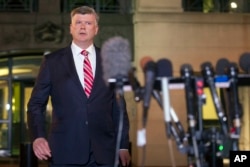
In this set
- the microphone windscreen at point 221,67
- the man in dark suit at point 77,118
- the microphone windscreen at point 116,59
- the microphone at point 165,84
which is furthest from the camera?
the man in dark suit at point 77,118

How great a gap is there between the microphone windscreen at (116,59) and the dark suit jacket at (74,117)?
987 millimetres

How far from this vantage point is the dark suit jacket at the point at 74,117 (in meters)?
3.78

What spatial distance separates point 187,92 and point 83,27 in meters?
1.22

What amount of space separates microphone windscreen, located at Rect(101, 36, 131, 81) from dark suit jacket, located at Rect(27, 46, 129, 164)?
99 cm

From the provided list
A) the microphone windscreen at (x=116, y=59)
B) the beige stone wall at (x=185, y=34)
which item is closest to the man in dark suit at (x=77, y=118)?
the microphone windscreen at (x=116, y=59)

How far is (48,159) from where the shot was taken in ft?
12.5

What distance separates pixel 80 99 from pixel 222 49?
9.78 metres

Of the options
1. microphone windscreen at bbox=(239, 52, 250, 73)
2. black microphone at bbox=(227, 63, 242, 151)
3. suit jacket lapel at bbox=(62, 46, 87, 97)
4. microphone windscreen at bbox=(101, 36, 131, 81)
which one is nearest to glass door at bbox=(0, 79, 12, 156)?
suit jacket lapel at bbox=(62, 46, 87, 97)

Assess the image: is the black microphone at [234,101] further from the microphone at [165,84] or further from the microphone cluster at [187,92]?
the microphone at [165,84]

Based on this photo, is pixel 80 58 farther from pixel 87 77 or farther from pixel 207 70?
pixel 207 70

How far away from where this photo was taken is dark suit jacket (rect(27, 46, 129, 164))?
149 inches

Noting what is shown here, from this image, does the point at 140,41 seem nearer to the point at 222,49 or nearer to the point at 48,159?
the point at 222,49

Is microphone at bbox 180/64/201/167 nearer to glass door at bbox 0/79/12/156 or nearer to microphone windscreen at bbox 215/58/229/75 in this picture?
microphone windscreen at bbox 215/58/229/75

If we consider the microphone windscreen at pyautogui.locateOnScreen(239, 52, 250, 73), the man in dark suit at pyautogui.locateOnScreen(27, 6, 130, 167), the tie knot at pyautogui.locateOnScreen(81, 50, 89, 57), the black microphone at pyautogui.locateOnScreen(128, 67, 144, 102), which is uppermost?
the tie knot at pyautogui.locateOnScreen(81, 50, 89, 57)
